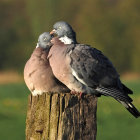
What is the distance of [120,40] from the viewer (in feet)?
240

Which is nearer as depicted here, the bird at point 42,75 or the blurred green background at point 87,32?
the bird at point 42,75

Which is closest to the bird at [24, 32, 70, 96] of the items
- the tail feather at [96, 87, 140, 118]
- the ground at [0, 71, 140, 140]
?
the tail feather at [96, 87, 140, 118]

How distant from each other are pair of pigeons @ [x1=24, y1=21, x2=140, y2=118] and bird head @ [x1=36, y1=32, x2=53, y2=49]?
14 cm

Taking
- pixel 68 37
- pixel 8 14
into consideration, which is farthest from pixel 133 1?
pixel 68 37

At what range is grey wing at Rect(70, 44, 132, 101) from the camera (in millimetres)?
6719

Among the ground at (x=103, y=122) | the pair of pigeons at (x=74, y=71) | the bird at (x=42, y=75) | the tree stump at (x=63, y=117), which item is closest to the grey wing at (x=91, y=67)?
the pair of pigeons at (x=74, y=71)

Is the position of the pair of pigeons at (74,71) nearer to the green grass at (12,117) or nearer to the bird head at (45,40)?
the bird head at (45,40)

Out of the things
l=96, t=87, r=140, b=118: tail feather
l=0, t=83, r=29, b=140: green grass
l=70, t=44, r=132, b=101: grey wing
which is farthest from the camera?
l=0, t=83, r=29, b=140: green grass

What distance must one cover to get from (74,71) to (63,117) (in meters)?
1.26

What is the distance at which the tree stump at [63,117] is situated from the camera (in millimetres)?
5645

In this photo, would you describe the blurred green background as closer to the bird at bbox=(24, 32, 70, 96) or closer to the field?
the field

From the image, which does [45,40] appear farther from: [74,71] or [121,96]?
[121,96]

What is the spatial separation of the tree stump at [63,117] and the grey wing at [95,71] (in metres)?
0.90

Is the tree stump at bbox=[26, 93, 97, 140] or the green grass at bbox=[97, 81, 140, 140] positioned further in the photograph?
the green grass at bbox=[97, 81, 140, 140]
